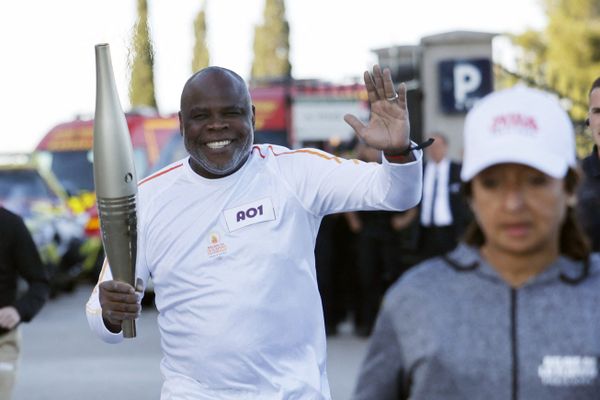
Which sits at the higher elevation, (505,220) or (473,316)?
(505,220)

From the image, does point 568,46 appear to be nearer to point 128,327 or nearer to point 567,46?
point 567,46

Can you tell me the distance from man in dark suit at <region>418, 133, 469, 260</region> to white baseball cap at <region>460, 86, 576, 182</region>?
8915 millimetres

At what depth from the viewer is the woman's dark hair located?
278cm

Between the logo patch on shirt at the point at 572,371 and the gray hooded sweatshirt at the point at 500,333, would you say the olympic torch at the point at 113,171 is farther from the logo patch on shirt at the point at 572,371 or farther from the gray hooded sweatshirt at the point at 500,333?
the logo patch on shirt at the point at 572,371

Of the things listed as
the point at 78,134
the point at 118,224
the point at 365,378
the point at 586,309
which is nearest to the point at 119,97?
the point at 118,224

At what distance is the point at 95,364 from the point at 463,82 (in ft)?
24.0

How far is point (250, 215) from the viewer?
4555mm

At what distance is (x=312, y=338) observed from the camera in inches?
178

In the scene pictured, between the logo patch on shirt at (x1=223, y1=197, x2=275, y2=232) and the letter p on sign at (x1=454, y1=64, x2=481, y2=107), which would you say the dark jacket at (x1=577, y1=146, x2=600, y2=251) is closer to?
the logo patch on shirt at (x1=223, y1=197, x2=275, y2=232)

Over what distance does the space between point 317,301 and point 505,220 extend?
6.29ft

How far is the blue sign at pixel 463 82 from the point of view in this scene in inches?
679

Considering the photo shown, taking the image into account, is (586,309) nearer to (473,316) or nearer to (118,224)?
(473,316)

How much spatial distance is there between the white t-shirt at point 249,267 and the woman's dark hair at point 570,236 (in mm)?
1445

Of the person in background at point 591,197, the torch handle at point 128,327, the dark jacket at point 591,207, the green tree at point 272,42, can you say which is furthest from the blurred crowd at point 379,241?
the green tree at point 272,42
